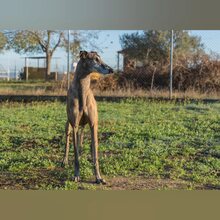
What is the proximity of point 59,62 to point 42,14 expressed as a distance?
3.91 feet

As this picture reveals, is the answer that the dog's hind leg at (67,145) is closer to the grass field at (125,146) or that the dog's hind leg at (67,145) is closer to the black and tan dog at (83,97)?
the grass field at (125,146)

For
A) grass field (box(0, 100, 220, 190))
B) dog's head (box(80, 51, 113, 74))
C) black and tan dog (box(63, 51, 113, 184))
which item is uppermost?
dog's head (box(80, 51, 113, 74))

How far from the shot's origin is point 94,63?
4.92 meters

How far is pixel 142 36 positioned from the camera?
22.7 ft

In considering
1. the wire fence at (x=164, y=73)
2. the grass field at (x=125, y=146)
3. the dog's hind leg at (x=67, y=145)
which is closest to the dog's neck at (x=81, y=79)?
the dog's hind leg at (x=67, y=145)

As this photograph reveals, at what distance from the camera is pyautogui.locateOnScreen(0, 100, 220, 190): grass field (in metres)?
5.26

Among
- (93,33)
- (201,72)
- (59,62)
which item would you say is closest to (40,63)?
(59,62)

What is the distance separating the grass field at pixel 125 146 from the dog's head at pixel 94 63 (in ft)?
3.80

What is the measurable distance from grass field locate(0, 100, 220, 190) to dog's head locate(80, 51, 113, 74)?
1.16m

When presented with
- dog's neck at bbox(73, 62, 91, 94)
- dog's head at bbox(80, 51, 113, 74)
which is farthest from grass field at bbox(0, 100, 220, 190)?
dog's head at bbox(80, 51, 113, 74)

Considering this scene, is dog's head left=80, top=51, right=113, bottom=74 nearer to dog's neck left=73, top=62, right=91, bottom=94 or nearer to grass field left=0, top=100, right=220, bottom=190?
dog's neck left=73, top=62, right=91, bottom=94

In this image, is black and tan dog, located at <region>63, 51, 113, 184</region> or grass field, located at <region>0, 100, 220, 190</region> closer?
black and tan dog, located at <region>63, 51, 113, 184</region>

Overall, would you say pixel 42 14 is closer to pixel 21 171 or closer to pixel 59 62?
pixel 59 62

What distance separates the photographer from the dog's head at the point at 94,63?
193 inches
